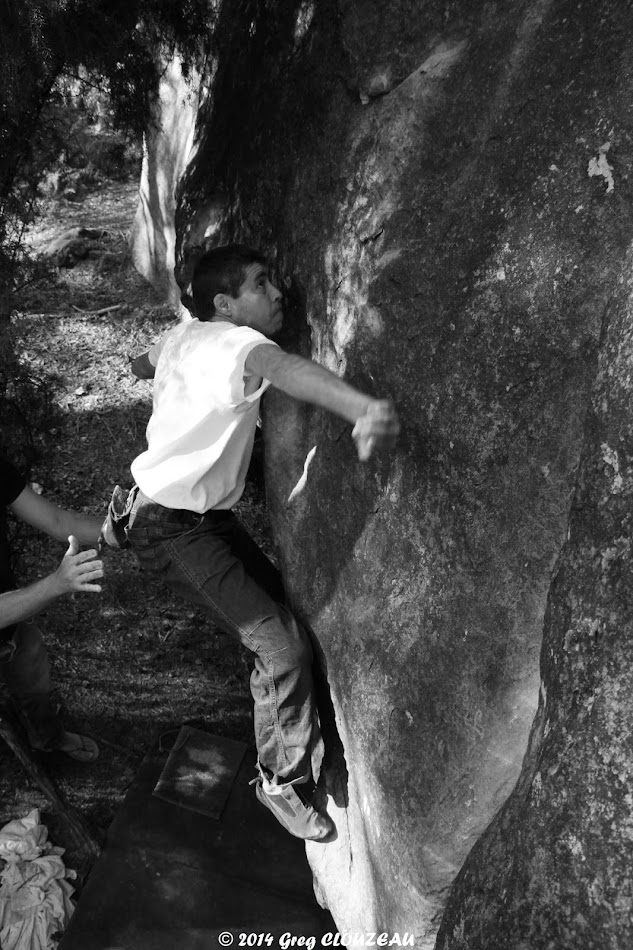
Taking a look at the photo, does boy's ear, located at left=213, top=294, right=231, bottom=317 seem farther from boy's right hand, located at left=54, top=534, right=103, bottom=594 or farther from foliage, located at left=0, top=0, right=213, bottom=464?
foliage, located at left=0, top=0, right=213, bottom=464

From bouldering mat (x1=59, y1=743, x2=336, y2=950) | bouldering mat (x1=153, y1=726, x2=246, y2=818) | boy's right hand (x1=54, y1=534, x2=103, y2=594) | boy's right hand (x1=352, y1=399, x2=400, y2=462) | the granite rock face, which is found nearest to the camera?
the granite rock face

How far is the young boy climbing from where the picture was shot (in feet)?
9.53

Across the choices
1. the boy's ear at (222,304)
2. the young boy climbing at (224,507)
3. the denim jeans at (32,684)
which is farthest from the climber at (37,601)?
the boy's ear at (222,304)

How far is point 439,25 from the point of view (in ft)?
8.54

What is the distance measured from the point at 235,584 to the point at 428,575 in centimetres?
88

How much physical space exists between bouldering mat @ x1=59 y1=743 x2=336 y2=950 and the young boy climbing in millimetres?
291

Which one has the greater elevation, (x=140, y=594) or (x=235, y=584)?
(x=235, y=584)

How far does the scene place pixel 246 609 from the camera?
10.1 feet

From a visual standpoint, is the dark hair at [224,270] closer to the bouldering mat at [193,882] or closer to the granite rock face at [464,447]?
the granite rock face at [464,447]

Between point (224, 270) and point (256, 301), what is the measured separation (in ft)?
0.52

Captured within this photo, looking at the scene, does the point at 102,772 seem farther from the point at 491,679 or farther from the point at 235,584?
the point at 491,679

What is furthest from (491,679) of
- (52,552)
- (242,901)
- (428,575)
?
(52,552)

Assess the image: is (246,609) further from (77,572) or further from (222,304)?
(222,304)

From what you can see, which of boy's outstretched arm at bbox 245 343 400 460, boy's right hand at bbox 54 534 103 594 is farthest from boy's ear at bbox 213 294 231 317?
boy's right hand at bbox 54 534 103 594
